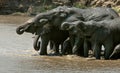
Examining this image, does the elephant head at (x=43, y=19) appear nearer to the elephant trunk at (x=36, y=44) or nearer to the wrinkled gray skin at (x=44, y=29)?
the wrinkled gray skin at (x=44, y=29)

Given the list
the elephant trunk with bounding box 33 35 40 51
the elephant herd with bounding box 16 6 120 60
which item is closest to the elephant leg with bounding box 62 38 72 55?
the elephant herd with bounding box 16 6 120 60

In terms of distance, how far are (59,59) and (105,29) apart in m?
1.91

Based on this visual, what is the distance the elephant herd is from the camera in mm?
17703

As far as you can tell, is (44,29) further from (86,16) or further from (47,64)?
(47,64)

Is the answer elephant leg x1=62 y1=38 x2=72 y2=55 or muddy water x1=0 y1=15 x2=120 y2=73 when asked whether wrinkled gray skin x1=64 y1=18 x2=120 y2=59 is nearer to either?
muddy water x1=0 y1=15 x2=120 y2=73

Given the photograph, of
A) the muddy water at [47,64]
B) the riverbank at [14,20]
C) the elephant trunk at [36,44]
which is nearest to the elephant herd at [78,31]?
the elephant trunk at [36,44]

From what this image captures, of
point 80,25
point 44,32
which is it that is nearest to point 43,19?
point 44,32

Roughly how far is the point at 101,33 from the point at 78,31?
2.71 feet

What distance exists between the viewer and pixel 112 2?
46188 millimetres

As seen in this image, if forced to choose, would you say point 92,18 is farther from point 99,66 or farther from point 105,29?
point 99,66

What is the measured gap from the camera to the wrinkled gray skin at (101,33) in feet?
57.9

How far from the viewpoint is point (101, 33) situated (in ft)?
58.1

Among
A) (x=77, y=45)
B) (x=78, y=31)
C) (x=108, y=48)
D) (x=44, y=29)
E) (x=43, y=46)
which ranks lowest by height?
(x=43, y=46)

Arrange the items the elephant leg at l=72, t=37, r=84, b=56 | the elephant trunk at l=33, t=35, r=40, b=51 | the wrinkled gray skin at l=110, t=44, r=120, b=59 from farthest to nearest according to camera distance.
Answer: the elephant trunk at l=33, t=35, r=40, b=51 → the elephant leg at l=72, t=37, r=84, b=56 → the wrinkled gray skin at l=110, t=44, r=120, b=59
